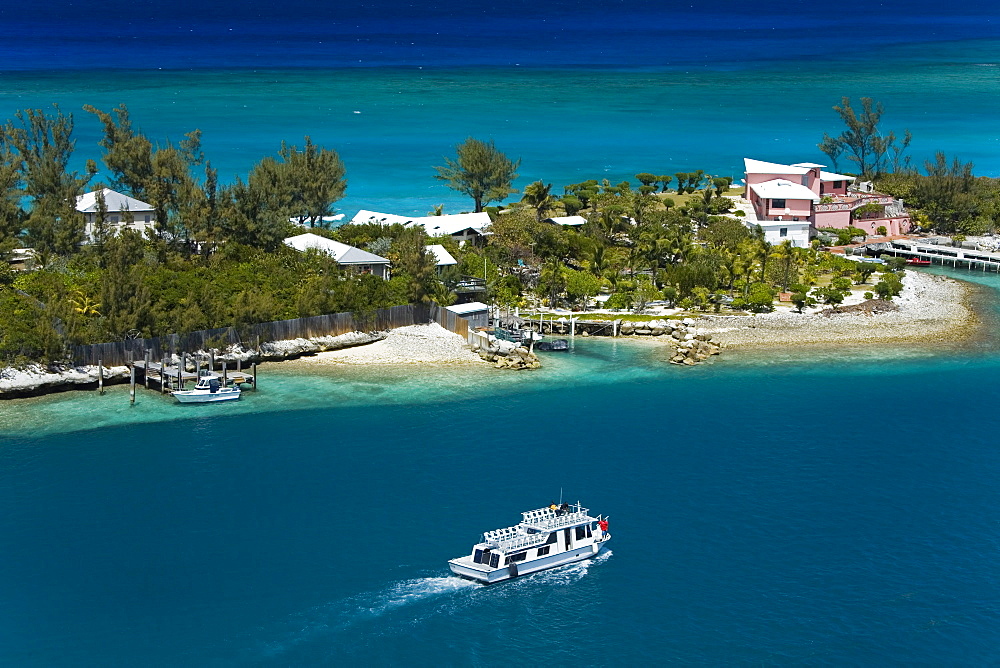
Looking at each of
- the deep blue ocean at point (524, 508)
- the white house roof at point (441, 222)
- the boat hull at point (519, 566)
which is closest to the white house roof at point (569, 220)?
the white house roof at point (441, 222)

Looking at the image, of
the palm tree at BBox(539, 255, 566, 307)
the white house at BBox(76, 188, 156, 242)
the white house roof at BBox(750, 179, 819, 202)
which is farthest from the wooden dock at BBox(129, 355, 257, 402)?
the white house roof at BBox(750, 179, 819, 202)

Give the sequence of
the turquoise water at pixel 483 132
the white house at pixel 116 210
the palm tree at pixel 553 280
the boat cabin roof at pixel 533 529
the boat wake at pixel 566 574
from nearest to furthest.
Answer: the boat wake at pixel 566 574 < the boat cabin roof at pixel 533 529 < the palm tree at pixel 553 280 < the white house at pixel 116 210 < the turquoise water at pixel 483 132

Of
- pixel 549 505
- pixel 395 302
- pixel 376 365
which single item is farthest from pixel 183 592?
pixel 395 302

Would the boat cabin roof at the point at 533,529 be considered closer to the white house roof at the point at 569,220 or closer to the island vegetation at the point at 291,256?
the island vegetation at the point at 291,256

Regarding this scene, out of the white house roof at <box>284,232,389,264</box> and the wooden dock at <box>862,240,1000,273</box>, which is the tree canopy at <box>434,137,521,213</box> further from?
the wooden dock at <box>862,240,1000,273</box>

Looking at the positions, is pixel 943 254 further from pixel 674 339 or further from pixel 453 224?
pixel 453 224

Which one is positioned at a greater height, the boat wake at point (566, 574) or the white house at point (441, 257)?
the white house at point (441, 257)

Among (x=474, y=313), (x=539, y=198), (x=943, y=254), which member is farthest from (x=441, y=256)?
(x=943, y=254)

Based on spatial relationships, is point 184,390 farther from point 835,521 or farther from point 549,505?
point 835,521
